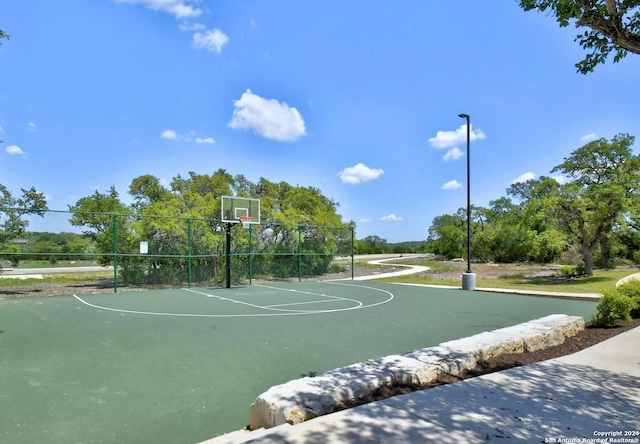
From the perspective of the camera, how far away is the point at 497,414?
3.16m

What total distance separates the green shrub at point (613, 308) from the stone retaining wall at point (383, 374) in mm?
1755

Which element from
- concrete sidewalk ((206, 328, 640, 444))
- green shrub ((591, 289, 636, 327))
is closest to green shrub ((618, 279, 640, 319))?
green shrub ((591, 289, 636, 327))

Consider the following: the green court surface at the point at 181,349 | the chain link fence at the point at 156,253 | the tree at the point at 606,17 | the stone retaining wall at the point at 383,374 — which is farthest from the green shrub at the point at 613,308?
the chain link fence at the point at 156,253

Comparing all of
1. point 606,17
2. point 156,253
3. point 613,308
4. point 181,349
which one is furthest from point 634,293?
point 156,253

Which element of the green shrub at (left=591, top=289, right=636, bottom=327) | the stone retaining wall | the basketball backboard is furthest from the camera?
the basketball backboard

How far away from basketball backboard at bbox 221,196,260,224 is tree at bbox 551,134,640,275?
1477 centimetres

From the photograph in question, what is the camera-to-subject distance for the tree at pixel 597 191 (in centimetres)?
1847

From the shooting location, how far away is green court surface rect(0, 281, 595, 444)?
360cm

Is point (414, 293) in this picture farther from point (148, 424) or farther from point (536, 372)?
point (148, 424)

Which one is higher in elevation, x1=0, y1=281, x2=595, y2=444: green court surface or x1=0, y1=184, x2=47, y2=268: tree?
x1=0, y1=184, x2=47, y2=268: tree

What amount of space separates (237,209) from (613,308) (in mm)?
12905

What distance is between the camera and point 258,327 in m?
7.90

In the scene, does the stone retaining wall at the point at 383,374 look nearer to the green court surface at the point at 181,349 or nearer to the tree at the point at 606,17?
the green court surface at the point at 181,349

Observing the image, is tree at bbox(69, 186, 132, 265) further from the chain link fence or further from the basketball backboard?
the basketball backboard
